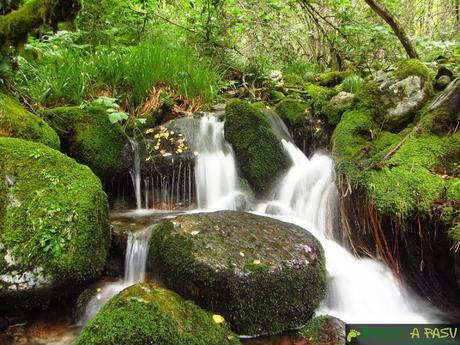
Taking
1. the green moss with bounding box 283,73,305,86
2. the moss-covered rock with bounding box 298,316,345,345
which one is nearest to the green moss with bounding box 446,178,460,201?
the moss-covered rock with bounding box 298,316,345,345

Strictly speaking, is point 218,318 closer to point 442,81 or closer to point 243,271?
point 243,271

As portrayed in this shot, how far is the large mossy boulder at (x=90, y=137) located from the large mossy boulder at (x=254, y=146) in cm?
161

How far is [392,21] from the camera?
4949mm

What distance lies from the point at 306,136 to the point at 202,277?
3.46 meters

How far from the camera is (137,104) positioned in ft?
17.1

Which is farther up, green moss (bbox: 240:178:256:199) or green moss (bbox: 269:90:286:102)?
green moss (bbox: 269:90:286:102)

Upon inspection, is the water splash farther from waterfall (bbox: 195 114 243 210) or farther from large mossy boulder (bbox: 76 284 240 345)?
large mossy boulder (bbox: 76 284 240 345)

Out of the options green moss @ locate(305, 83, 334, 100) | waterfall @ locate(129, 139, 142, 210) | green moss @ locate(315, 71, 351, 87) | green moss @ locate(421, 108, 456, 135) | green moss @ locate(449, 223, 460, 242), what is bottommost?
green moss @ locate(449, 223, 460, 242)

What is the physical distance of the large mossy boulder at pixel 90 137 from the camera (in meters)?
4.12

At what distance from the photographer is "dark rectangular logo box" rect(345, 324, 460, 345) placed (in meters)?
2.72

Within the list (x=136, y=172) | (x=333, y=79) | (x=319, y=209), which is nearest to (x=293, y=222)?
(x=319, y=209)

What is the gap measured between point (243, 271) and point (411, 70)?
10.9ft

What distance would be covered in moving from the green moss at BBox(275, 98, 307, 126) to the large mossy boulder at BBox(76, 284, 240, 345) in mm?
3792

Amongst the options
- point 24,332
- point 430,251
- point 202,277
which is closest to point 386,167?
point 430,251
